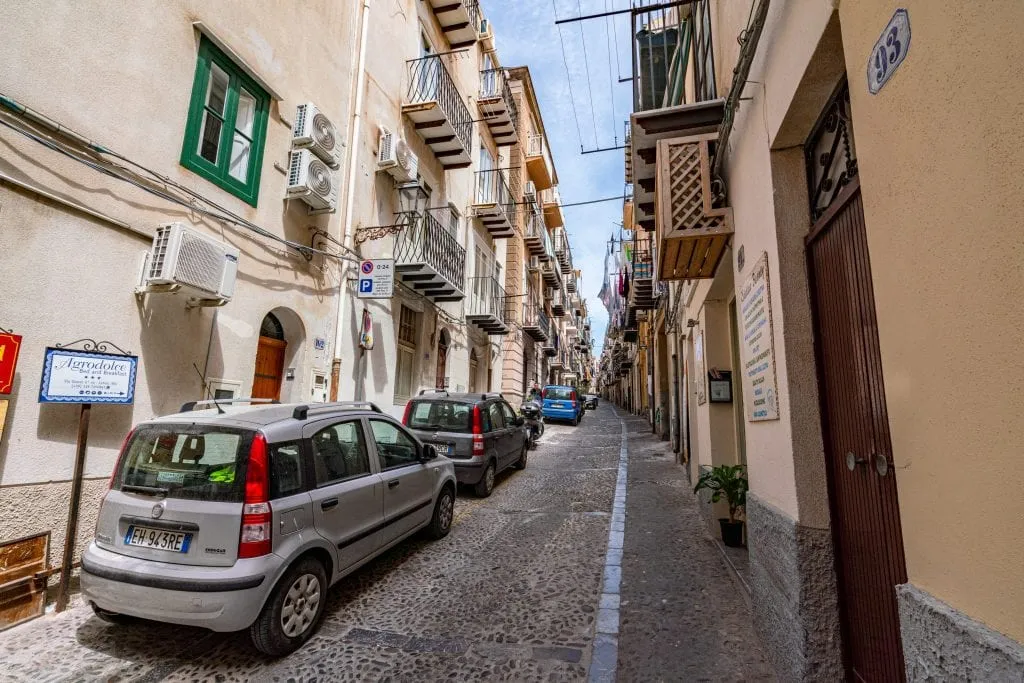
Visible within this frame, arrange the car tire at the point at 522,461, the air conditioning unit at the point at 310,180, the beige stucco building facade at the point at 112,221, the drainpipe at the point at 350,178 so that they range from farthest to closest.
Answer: the car tire at the point at 522,461 → the drainpipe at the point at 350,178 → the air conditioning unit at the point at 310,180 → the beige stucco building facade at the point at 112,221

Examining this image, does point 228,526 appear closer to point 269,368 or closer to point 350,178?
point 269,368

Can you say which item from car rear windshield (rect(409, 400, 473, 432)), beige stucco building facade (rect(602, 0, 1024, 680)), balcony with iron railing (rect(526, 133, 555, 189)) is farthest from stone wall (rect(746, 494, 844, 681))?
balcony with iron railing (rect(526, 133, 555, 189))

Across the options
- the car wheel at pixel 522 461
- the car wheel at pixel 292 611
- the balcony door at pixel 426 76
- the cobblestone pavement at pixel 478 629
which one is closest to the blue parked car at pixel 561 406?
the car wheel at pixel 522 461

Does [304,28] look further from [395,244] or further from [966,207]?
[966,207]

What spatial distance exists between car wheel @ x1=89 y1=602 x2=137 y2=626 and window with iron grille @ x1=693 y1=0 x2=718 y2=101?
7.26m

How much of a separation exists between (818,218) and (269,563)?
410 cm

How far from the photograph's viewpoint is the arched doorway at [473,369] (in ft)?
50.4

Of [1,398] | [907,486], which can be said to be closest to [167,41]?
[1,398]

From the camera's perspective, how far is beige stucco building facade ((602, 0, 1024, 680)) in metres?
1.26

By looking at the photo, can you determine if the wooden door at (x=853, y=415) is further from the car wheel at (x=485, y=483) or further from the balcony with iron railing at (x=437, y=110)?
the balcony with iron railing at (x=437, y=110)

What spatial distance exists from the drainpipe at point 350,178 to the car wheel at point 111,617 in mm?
4497

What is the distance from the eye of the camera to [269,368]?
6.90m

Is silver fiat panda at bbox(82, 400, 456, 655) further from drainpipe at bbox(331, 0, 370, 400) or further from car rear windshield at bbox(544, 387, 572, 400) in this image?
car rear windshield at bbox(544, 387, 572, 400)

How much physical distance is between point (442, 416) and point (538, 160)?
58.8ft
